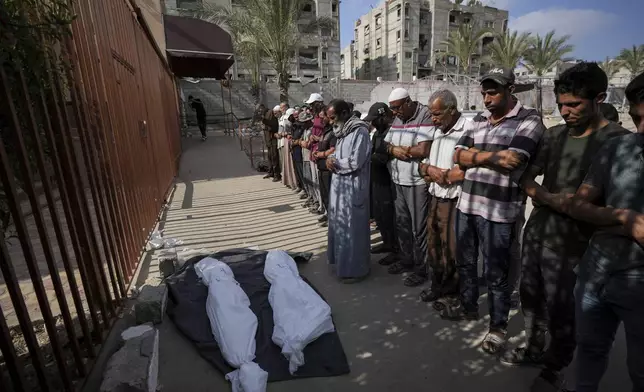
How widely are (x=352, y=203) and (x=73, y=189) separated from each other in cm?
251

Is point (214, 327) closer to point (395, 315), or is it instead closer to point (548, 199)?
point (395, 315)

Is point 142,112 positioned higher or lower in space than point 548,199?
higher

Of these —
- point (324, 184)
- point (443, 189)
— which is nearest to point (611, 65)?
point (324, 184)

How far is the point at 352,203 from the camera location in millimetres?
3746

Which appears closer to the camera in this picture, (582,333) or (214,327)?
(582,333)

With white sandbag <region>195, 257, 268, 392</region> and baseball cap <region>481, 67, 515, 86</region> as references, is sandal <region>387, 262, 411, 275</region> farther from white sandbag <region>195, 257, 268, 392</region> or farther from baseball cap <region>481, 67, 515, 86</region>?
baseball cap <region>481, 67, 515, 86</region>

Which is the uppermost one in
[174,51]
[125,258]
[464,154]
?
[174,51]

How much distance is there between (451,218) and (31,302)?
4348mm

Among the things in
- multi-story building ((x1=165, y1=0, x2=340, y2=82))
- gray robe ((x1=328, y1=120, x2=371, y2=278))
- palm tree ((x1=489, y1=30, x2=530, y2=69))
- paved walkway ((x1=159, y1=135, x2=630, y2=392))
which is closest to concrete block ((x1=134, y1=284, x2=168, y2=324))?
paved walkway ((x1=159, y1=135, x2=630, y2=392))

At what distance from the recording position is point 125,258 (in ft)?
A: 12.1

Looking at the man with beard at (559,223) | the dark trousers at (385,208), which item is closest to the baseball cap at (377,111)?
the dark trousers at (385,208)

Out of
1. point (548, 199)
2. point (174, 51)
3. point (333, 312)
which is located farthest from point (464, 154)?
point (174, 51)

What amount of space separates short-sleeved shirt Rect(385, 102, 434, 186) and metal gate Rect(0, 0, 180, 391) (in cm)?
291

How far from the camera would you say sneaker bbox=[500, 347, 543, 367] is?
246 centimetres
